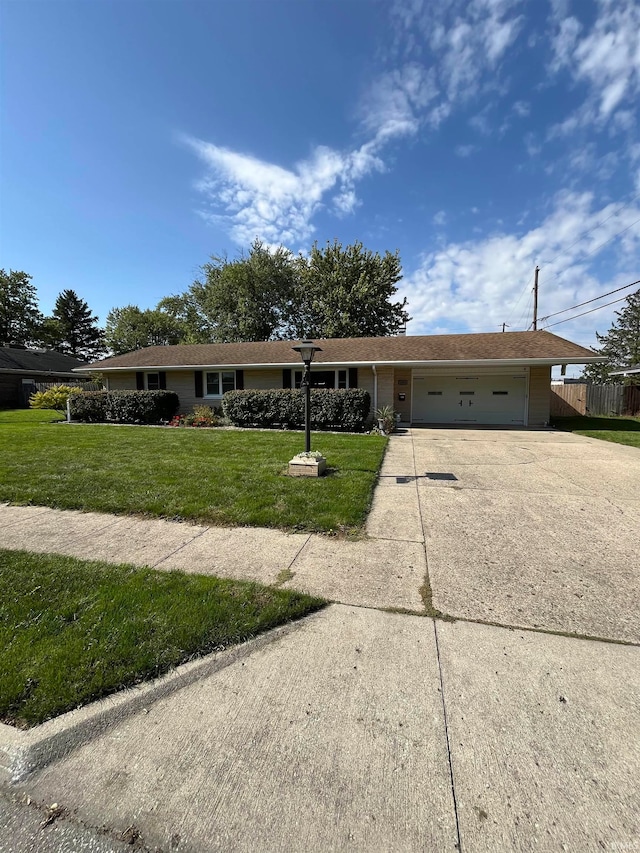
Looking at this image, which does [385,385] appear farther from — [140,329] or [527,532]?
[140,329]

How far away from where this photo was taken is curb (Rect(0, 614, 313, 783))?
164cm

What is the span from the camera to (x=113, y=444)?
9336 mm

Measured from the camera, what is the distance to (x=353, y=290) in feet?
91.1

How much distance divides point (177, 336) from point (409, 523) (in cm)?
4234

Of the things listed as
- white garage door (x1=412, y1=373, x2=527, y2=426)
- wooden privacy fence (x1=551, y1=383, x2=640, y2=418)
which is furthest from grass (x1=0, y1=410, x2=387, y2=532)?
wooden privacy fence (x1=551, y1=383, x2=640, y2=418)

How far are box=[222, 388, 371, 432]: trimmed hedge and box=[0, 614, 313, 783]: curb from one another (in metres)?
10.1

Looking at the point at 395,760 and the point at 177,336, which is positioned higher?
the point at 177,336

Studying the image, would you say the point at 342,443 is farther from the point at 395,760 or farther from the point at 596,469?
the point at 395,760

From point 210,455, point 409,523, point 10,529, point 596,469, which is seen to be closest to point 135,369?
point 210,455

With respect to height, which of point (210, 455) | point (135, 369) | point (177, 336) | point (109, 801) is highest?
point (177, 336)

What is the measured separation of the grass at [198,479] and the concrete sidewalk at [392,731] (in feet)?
3.69

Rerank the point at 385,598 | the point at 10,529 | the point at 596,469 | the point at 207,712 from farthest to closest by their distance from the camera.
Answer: the point at 596,469 → the point at 10,529 → the point at 385,598 → the point at 207,712

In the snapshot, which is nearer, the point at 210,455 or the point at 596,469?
the point at 596,469

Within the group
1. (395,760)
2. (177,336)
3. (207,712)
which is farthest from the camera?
(177,336)
